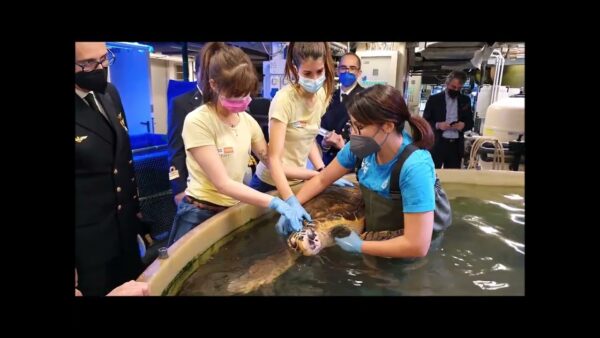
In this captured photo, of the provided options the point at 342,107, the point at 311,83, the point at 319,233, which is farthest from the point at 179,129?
the point at 342,107

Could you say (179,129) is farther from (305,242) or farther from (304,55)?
(305,242)

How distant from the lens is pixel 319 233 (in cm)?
156

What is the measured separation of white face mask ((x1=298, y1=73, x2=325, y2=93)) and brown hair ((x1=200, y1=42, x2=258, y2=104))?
1.25 ft

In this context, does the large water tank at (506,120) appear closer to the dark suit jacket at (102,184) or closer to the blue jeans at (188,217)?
the blue jeans at (188,217)

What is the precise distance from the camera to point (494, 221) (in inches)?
83.6

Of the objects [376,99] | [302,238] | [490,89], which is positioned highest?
[490,89]

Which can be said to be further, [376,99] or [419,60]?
[419,60]

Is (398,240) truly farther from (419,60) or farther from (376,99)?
(419,60)

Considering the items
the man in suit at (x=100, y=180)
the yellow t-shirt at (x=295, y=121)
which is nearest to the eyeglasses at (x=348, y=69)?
the yellow t-shirt at (x=295, y=121)

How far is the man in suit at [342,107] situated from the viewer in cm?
262

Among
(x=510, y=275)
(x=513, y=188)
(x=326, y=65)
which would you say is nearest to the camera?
(x=510, y=275)

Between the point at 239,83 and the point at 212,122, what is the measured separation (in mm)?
178

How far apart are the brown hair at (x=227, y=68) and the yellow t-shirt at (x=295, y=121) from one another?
1.11 ft

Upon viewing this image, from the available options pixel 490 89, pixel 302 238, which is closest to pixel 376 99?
pixel 302 238
